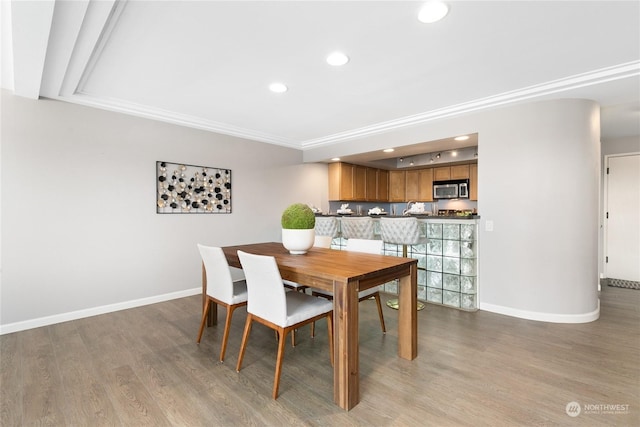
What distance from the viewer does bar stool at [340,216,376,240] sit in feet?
12.9

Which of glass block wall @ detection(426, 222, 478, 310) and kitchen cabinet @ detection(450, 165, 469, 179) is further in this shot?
kitchen cabinet @ detection(450, 165, 469, 179)

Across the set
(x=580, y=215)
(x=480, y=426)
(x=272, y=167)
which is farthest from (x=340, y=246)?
(x=480, y=426)

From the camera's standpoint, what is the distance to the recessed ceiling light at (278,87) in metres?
2.99

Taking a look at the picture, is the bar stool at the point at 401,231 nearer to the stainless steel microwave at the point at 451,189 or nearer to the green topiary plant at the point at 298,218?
the green topiary plant at the point at 298,218

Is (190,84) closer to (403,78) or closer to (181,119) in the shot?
(181,119)

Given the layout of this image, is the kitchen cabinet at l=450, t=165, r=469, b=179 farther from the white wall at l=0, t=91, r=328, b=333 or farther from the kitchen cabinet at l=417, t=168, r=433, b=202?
the white wall at l=0, t=91, r=328, b=333

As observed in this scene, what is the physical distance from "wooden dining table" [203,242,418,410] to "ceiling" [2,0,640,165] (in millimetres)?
1609

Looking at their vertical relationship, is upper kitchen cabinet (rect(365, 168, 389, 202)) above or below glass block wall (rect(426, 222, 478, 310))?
above

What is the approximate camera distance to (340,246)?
185 inches

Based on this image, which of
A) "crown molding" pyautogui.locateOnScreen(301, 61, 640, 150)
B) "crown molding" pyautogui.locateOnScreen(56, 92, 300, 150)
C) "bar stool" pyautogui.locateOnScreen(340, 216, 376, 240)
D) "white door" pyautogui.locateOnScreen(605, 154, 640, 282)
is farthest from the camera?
"white door" pyautogui.locateOnScreen(605, 154, 640, 282)

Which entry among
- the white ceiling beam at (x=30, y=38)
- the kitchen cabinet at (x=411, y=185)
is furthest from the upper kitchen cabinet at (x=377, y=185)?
the white ceiling beam at (x=30, y=38)

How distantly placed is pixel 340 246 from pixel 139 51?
3.39 metres

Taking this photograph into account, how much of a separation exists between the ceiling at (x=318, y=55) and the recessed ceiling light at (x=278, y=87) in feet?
0.22

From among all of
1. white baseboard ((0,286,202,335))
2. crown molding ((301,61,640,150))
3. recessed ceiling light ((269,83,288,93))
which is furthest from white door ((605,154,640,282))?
white baseboard ((0,286,202,335))
